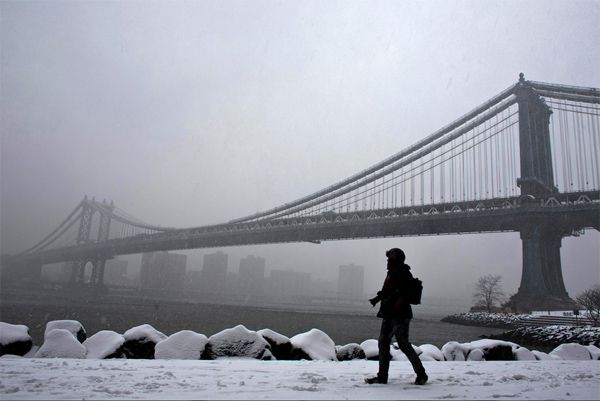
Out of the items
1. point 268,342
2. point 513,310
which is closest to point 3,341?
point 268,342

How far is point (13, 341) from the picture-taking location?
526 cm

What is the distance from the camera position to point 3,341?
519 centimetres

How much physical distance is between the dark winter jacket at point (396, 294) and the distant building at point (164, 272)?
67.4 metres

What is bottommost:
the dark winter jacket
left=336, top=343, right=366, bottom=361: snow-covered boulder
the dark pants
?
left=336, top=343, right=366, bottom=361: snow-covered boulder

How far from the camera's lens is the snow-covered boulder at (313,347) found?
5.44 meters

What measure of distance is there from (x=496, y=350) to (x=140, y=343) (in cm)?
523

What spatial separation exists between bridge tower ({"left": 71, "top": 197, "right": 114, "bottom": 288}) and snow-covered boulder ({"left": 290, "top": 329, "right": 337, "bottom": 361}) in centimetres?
5071

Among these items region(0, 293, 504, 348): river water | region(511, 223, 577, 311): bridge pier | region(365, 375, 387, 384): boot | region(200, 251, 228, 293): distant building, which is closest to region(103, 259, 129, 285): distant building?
region(200, 251, 228, 293): distant building

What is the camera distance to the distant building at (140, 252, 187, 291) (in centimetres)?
6674

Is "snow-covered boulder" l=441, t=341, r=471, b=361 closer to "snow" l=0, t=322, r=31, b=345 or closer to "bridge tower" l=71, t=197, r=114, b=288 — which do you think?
"snow" l=0, t=322, r=31, b=345

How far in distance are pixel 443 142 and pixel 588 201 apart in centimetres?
1293

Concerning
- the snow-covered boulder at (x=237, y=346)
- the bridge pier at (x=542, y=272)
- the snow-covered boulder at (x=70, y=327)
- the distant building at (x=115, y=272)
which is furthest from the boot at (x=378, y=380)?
the distant building at (x=115, y=272)

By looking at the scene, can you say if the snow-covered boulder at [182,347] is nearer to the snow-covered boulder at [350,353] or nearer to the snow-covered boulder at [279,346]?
the snow-covered boulder at [279,346]

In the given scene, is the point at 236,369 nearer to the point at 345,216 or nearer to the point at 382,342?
the point at 382,342
